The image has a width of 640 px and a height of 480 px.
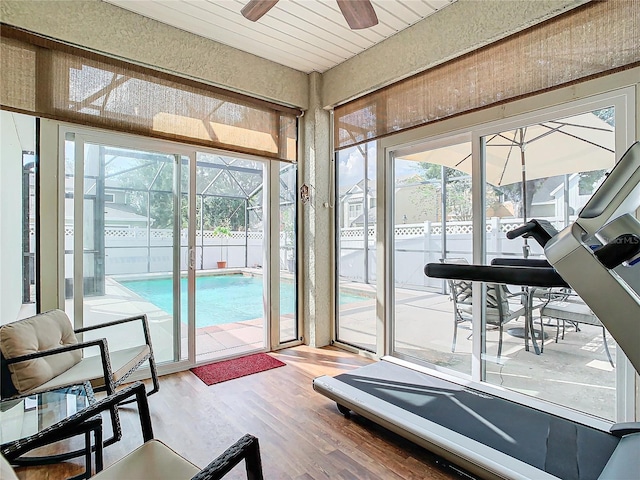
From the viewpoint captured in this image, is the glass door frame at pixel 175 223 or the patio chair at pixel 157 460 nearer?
the patio chair at pixel 157 460

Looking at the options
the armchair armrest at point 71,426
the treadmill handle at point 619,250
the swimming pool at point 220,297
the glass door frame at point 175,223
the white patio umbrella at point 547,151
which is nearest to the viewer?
the treadmill handle at point 619,250

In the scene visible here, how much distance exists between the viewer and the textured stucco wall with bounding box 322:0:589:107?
91.4 inches

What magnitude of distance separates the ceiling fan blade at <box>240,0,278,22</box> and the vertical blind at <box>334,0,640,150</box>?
1.53 metres

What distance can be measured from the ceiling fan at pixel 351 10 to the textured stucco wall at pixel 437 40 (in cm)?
101

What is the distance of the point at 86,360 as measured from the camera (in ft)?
7.88

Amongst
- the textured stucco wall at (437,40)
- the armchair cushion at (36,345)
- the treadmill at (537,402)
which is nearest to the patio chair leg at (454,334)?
the treadmill at (537,402)

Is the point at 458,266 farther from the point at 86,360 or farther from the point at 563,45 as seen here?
the point at 86,360

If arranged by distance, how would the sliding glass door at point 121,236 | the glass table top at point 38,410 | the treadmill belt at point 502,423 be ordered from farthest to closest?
the sliding glass door at point 121,236, the glass table top at point 38,410, the treadmill belt at point 502,423

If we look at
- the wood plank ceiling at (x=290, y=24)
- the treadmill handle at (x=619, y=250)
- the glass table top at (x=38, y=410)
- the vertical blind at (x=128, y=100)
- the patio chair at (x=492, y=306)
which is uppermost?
the wood plank ceiling at (x=290, y=24)

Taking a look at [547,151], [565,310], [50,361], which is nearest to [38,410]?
[50,361]

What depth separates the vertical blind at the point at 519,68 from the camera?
6.57ft

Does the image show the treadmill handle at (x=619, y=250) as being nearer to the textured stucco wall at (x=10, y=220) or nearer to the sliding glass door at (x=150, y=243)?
the sliding glass door at (x=150, y=243)

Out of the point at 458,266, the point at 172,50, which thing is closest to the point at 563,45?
the point at 458,266

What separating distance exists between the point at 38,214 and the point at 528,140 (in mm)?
3525
